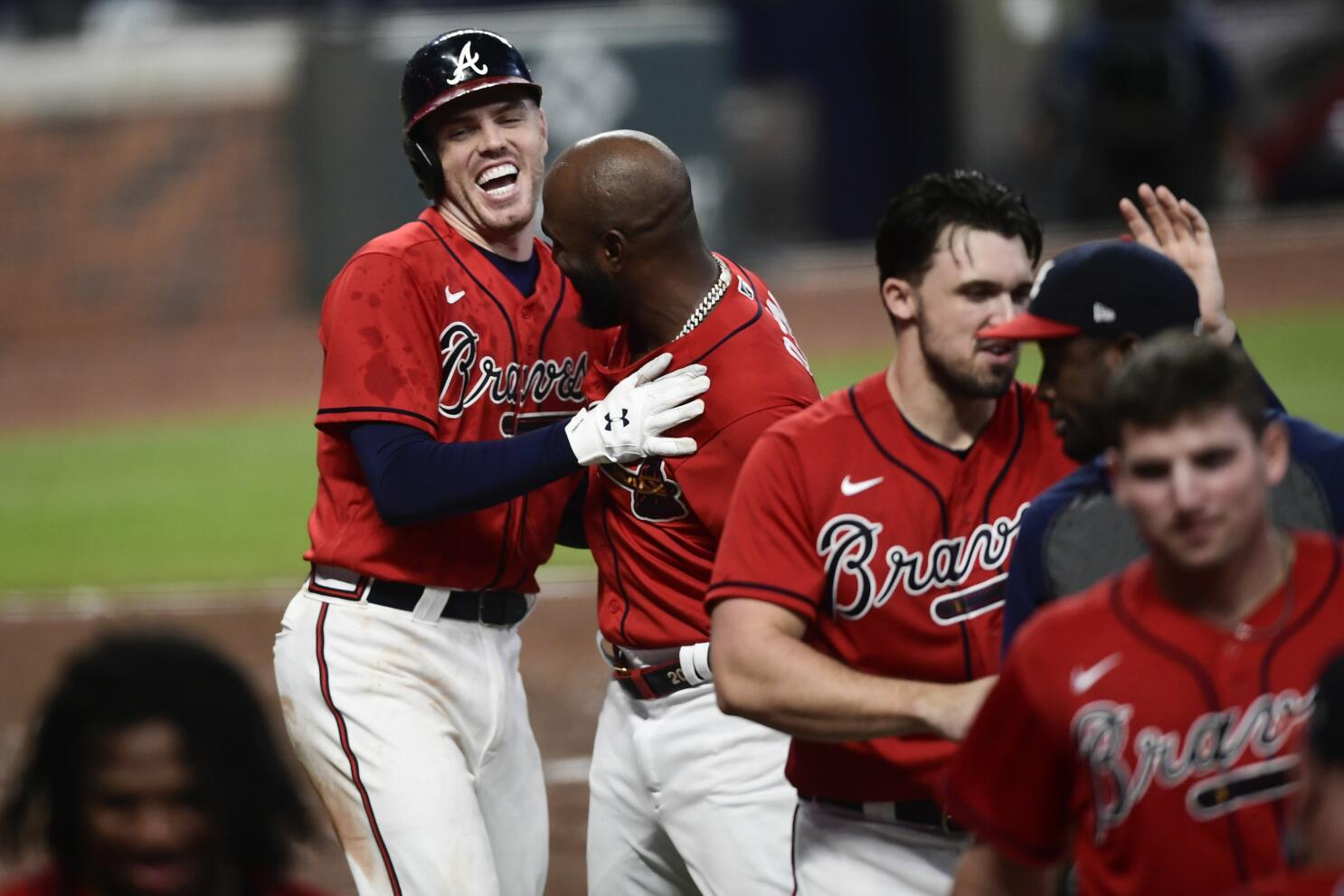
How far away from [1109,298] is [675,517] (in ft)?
3.99

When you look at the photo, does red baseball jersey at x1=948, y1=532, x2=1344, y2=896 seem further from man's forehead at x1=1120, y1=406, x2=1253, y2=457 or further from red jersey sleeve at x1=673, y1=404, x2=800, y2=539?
red jersey sleeve at x1=673, y1=404, x2=800, y2=539

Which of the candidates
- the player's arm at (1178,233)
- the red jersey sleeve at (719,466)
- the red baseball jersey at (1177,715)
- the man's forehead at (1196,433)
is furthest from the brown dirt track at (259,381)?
the man's forehead at (1196,433)

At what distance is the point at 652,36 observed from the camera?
57.8 ft

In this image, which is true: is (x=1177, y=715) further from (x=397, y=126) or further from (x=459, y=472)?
(x=397, y=126)

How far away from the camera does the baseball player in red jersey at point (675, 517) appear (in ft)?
12.9

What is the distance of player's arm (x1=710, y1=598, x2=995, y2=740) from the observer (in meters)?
3.06

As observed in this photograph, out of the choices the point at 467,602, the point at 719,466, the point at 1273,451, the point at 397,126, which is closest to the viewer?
the point at 1273,451

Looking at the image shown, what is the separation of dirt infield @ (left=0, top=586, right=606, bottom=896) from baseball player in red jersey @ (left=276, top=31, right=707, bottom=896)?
1.99m

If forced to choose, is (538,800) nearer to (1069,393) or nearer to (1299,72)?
(1069,393)

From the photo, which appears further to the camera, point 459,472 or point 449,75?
point 449,75

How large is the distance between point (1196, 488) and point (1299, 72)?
19477 mm

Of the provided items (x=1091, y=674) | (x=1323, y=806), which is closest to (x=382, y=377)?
(x=1091, y=674)

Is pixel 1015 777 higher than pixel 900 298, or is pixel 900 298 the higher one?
pixel 900 298

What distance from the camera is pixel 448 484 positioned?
391cm
